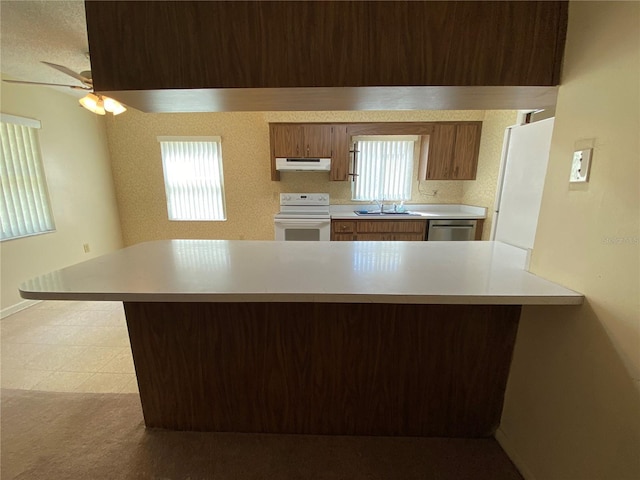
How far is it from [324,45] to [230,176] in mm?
3451

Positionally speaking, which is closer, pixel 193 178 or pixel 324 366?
pixel 324 366

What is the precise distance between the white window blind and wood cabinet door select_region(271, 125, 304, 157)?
0.86 m

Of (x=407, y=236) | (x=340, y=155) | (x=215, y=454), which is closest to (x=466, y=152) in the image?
(x=407, y=236)

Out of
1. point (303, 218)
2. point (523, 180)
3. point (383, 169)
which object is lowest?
point (303, 218)

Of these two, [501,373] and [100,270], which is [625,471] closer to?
[501,373]

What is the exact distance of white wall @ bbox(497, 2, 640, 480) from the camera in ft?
2.54

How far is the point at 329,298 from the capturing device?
943 millimetres

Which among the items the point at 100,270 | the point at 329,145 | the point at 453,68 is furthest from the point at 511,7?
the point at 329,145

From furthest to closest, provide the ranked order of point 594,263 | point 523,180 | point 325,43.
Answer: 1. point 523,180
2. point 325,43
3. point 594,263

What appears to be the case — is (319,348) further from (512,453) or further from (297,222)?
(297,222)

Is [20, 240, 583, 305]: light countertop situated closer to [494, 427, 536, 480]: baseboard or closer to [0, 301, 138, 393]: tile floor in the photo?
[494, 427, 536, 480]: baseboard

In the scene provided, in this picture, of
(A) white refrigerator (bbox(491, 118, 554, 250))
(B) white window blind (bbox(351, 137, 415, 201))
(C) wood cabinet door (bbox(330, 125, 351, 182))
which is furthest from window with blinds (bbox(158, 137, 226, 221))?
(A) white refrigerator (bbox(491, 118, 554, 250))

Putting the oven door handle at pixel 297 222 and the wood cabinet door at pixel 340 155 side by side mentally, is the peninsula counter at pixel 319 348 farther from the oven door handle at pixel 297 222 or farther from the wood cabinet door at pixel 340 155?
the wood cabinet door at pixel 340 155

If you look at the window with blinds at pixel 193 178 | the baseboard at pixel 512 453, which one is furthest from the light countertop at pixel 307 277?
the window with blinds at pixel 193 178
